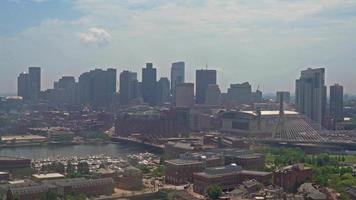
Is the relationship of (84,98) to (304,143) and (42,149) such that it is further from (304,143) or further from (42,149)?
(304,143)

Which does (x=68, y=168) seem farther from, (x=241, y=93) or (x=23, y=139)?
(x=241, y=93)

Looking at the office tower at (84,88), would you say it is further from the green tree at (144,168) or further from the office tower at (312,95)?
the green tree at (144,168)

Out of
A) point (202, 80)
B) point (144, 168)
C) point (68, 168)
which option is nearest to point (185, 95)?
point (202, 80)

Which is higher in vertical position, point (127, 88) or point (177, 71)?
point (177, 71)

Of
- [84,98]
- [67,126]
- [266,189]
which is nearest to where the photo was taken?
[266,189]

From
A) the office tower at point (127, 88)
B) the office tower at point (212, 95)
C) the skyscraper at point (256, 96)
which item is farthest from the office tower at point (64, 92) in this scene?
the skyscraper at point (256, 96)

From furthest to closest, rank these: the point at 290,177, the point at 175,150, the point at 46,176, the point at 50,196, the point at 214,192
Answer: the point at 175,150 → the point at 46,176 → the point at 290,177 → the point at 214,192 → the point at 50,196

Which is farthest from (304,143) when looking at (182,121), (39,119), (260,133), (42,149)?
(39,119)
